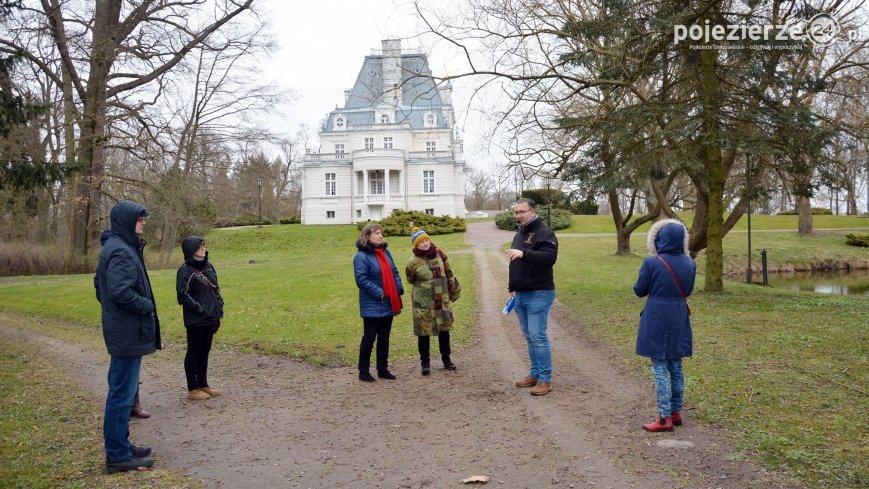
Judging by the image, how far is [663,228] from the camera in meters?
5.32

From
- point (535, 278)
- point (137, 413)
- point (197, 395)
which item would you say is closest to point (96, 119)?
point (197, 395)

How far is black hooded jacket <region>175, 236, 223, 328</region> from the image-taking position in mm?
6570

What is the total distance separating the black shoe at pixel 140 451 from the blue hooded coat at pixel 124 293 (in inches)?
29.6

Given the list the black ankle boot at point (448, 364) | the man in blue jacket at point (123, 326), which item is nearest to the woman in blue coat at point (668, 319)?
the black ankle boot at point (448, 364)

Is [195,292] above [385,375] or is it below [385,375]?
above

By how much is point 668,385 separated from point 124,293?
4602 millimetres

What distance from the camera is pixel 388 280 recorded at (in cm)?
716

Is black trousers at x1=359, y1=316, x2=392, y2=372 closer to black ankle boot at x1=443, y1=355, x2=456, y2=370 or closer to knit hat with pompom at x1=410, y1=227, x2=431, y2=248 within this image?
black ankle boot at x1=443, y1=355, x2=456, y2=370

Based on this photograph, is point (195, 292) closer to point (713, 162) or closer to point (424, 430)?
point (424, 430)

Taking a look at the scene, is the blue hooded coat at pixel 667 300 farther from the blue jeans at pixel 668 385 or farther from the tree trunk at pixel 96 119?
the tree trunk at pixel 96 119

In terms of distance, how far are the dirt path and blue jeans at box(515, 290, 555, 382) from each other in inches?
13.0

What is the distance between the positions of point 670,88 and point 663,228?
8271 mm

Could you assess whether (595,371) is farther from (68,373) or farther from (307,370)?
(68,373)

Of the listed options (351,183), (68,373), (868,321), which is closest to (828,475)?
(868,321)
